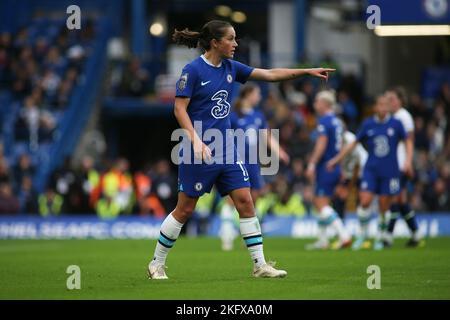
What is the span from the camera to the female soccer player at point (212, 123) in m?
10.8

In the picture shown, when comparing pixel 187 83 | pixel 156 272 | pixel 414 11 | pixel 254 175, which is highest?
pixel 414 11

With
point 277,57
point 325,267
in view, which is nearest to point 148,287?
point 325,267

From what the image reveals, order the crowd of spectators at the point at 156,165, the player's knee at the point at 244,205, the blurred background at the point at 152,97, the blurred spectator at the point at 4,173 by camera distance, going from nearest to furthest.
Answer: the player's knee at the point at 244,205, the crowd of spectators at the point at 156,165, the blurred background at the point at 152,97, the blurred spectator at the point at 4,173

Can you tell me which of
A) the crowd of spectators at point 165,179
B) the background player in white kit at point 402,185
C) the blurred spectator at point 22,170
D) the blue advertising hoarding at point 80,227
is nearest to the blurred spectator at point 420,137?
the crowd of spectators at point 165,179

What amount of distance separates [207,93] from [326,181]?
23.7 feet

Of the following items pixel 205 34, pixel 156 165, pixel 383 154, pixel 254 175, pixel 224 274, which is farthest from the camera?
pixel 156 165

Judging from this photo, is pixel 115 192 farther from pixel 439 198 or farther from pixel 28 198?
pixel 439 198

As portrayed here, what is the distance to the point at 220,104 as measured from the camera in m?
10.9

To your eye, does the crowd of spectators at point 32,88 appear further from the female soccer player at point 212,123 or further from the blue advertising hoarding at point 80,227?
the female soccer player at point 212,123

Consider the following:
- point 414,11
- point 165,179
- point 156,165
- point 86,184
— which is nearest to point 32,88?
point 156,165

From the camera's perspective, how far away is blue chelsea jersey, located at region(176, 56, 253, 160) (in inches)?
421

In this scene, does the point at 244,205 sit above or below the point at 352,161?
below

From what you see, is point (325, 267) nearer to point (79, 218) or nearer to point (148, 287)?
point (148, 287)
